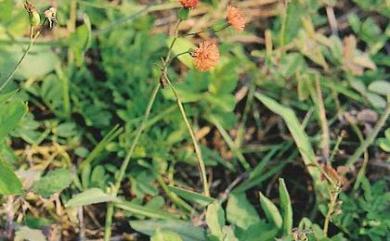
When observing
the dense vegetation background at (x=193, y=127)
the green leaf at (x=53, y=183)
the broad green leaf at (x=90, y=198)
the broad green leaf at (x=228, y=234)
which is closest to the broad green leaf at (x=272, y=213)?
the dense vegetation background at (x=193, y=127)

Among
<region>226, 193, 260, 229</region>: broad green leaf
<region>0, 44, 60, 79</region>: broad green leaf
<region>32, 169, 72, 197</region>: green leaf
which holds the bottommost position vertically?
<region>226, 193, 260, 229</region>: broad green leaf

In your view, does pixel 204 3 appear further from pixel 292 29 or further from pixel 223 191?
pixel 223 191

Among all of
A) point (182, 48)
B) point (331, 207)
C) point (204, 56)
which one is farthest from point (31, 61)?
point (331, 207)

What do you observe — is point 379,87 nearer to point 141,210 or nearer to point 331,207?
point 331,207

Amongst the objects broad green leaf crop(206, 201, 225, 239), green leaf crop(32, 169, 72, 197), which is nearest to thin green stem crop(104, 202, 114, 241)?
green leaf crop(32, 169, 72, 197)

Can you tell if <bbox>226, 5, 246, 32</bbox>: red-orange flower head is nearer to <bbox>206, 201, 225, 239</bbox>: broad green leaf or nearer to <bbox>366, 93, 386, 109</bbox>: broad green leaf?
<bbox>206, 201, 225, 239</bbox>: broad green leaf

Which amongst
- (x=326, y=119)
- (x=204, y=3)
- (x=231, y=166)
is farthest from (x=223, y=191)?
(x=204, y=3)

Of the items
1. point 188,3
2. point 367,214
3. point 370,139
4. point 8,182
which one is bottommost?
point 367,214
